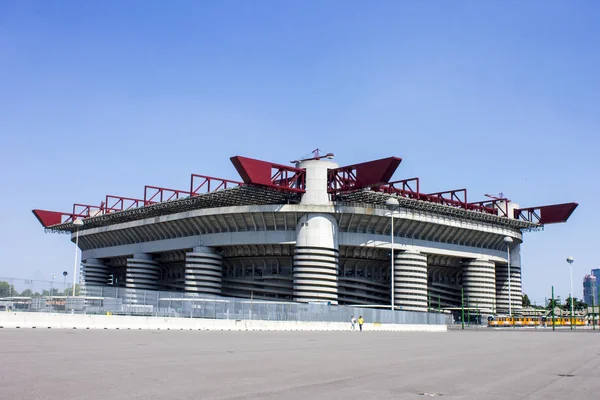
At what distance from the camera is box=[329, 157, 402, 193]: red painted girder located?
65.3 meters

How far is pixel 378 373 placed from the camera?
51.3 ft

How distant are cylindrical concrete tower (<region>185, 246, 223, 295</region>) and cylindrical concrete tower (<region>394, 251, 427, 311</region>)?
23.2 m

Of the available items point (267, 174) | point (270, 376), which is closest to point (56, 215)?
point (267, 174)

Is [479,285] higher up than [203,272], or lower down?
lower down

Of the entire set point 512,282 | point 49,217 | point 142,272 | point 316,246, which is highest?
point 49,217

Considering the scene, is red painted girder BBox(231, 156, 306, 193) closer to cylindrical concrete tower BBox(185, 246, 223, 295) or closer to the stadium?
the stadium

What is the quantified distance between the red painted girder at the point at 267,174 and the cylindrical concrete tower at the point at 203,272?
16015 millimetres

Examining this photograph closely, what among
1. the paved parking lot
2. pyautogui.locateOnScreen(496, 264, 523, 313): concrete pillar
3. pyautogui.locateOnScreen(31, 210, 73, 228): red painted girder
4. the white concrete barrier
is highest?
pyautogui.locateOnScreen(31, 210, 73, 228): red painted girder

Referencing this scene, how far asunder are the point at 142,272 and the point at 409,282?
3954 centimetres

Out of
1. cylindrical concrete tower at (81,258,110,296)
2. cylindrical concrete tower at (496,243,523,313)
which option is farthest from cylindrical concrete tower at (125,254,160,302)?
cylindrical concrete tower at (496,243,523,313)

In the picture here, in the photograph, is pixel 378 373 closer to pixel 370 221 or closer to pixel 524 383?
pixel 524 383

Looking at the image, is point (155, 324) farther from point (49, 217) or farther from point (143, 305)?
point (49, 217)

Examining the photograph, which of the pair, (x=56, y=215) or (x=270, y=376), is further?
(x=56, y=215)

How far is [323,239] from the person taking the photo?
7450 centimetres
